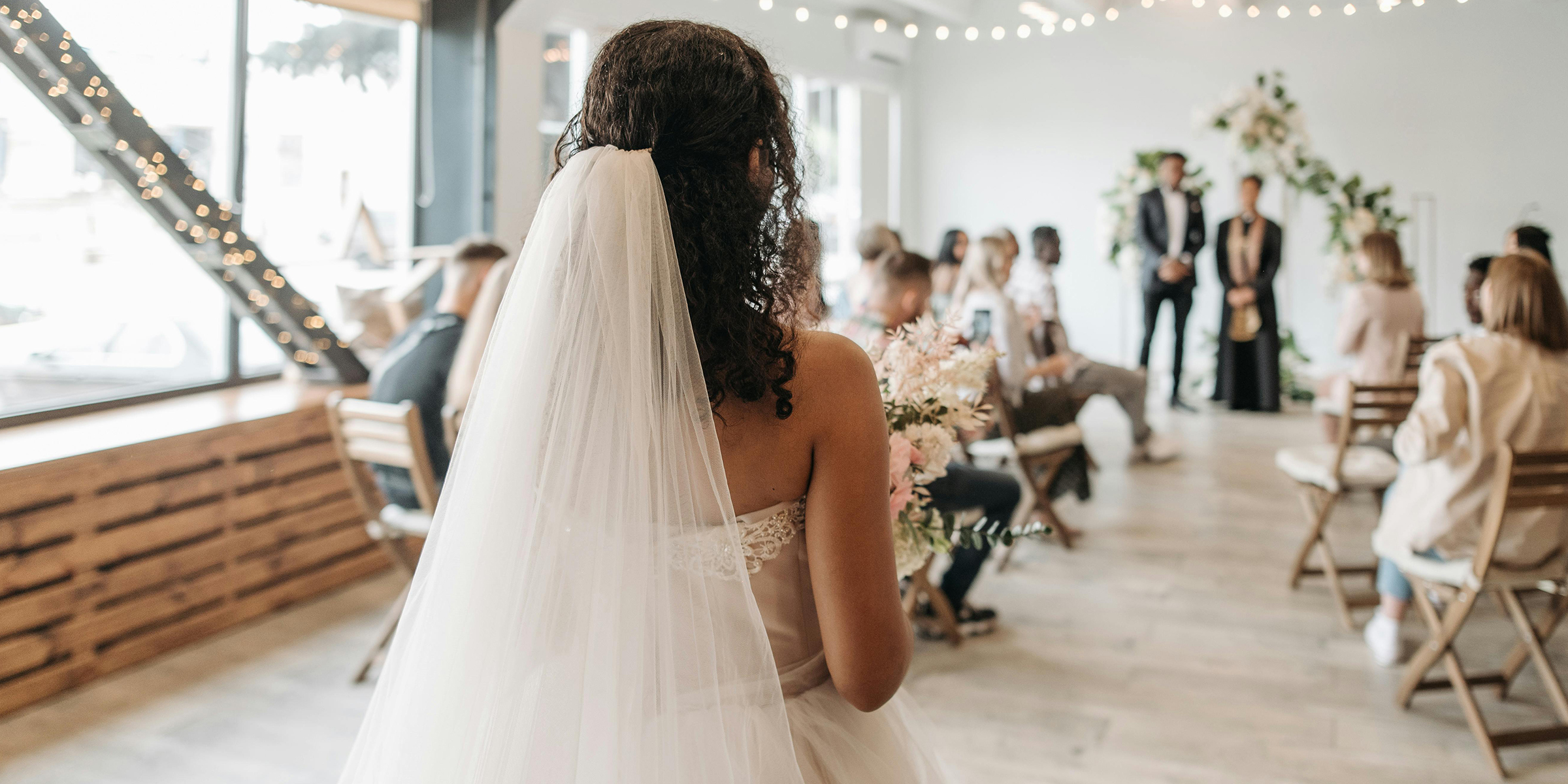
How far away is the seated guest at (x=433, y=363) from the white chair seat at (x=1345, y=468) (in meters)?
2.98

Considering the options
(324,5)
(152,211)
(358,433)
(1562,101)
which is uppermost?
(1562,101)

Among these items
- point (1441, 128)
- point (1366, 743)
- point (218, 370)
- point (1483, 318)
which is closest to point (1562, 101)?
point (1441, 128)

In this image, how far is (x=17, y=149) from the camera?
3430 mm

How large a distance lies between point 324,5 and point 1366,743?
15.9 feet

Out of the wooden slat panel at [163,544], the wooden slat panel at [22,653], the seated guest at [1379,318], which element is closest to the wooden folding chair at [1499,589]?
the seated guest at [1379,318]

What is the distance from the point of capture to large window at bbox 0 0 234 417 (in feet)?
11.5

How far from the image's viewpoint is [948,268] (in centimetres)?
568

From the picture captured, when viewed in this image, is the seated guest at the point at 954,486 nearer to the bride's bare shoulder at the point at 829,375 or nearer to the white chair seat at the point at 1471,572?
the white chair seat at the point at 1471,572

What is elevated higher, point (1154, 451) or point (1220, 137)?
point (1220, 137)

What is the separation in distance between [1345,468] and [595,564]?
3.32 metres

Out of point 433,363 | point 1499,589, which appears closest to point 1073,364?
point 1499,589

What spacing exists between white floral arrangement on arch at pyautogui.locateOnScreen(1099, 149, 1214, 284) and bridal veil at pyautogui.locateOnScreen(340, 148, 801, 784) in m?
7.40

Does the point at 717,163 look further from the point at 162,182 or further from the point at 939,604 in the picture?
the point at 162,182

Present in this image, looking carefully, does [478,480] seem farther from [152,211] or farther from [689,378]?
[152,211]
